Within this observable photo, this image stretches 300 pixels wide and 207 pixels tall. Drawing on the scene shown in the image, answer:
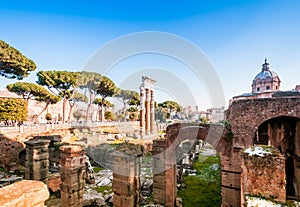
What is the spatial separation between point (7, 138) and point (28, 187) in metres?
14.8

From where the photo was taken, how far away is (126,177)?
187 inches

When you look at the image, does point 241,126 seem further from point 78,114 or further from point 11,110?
point 78,114

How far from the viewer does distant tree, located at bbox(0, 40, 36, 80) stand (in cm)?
1500

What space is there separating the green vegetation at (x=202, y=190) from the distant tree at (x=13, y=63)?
716 inches

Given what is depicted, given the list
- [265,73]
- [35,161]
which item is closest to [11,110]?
[35,161]

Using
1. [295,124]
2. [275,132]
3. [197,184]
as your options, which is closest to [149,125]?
[197,184]

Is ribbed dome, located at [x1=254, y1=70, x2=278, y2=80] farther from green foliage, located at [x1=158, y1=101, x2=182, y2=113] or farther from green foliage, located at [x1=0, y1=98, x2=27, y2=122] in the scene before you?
green foliage, located at [x1=0, y1=98, x2=27, y2=122]

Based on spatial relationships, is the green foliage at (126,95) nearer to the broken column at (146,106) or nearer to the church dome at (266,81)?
the broken column at (146,106)

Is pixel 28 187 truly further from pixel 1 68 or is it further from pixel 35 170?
pixel 1 68

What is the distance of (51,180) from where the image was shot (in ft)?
26.3

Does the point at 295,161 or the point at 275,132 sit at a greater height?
the point at 275,132

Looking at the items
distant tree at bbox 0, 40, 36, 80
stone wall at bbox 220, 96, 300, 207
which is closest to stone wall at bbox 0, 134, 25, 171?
distant tree at bbox 0, 40, 36, 80

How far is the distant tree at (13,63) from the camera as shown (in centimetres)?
1500

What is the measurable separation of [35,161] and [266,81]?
42134 mm
